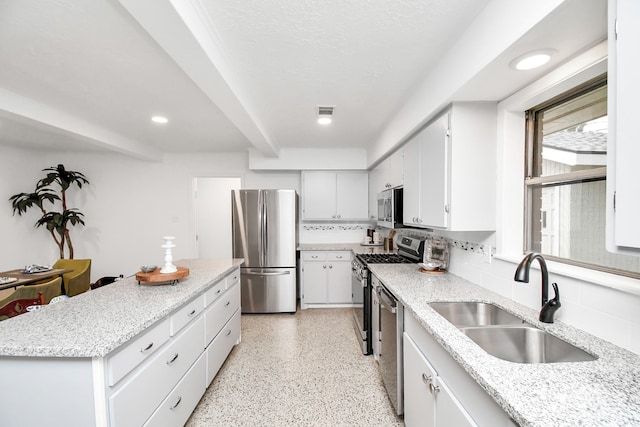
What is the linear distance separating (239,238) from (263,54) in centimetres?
268


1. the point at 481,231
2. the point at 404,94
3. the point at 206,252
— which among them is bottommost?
the point at 206,252

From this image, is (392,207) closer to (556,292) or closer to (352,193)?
(352,193)

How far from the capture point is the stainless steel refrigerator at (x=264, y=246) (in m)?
3.81

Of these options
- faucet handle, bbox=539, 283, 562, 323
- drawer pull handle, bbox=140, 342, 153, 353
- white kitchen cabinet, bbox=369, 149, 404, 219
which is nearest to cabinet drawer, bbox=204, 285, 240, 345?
drawer pull handle, bbox=140, 342, 153, 353

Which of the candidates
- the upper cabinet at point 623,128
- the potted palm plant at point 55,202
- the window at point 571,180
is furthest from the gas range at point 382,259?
the potted palm plant at point 55,202

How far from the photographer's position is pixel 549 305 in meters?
1.23

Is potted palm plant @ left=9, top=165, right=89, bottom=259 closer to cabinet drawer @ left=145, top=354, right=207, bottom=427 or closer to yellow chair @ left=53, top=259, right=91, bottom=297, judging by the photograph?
yellow chair @ left=53, top=259, right=91, bottom=297

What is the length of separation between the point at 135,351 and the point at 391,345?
60.4 inches

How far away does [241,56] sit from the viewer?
168 centimetres

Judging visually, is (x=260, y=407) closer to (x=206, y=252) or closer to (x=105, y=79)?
(x=105, y=79)

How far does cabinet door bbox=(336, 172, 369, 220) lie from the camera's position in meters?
4.25

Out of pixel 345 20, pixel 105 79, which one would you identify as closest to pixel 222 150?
pixel 105 79

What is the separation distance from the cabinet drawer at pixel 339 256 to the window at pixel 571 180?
254cm

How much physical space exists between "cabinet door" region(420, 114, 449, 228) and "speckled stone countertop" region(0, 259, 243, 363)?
1.75 m
